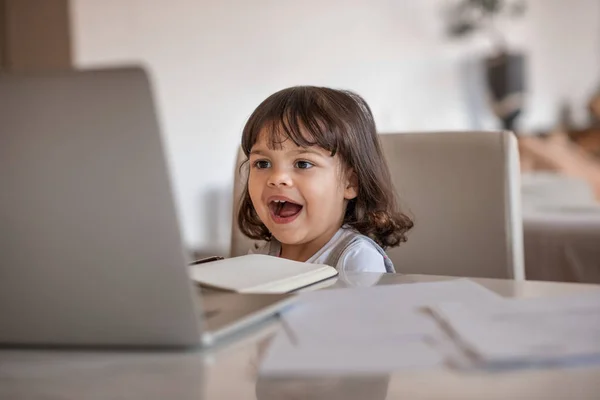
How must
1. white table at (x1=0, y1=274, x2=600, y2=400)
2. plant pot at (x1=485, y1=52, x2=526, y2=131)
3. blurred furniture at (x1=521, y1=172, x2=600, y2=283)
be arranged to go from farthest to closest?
1. plant pot at (x1=485, y1=52, x2=526, y2=131)
2. blurred furniture at (x1=521, y1=172, x2=600, y2=283)
3. white table at (x1=0, y1=274, x2=600, y2=400)

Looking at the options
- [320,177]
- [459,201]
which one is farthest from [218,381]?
[459,201]

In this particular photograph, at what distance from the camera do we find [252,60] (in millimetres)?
3869

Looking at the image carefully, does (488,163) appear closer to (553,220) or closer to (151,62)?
(553,220)

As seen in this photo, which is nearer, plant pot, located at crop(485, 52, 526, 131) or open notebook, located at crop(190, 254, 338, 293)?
open notebook, located at crop(190, 254, 338, 293)

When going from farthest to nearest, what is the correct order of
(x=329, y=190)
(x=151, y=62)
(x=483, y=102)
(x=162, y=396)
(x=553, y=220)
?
(x=483, y=102), (x=151, y=62), (x=553, y=220), (x=329, y=190), (x=162, y=396)

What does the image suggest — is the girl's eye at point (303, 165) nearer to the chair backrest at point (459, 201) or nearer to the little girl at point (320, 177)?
the little girl at point (320, 177)

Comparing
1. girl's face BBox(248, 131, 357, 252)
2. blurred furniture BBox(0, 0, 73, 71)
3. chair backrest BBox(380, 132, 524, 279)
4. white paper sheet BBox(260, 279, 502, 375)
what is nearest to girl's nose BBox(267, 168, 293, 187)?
girl's face BBox(248, 131, 357, 252)

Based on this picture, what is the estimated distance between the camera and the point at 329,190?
1.16m

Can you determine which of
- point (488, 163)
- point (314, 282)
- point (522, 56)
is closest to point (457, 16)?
point (522, 56)

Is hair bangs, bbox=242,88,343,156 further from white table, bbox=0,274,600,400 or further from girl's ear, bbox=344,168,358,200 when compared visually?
white table, bbox=0,274,600,400

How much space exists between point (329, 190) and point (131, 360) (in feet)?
2.22

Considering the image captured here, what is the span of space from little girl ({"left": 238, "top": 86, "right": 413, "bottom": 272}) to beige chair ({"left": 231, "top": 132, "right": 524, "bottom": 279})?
0.06m

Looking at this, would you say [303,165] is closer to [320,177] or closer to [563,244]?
[320,177]

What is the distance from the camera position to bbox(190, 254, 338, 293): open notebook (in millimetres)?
714
